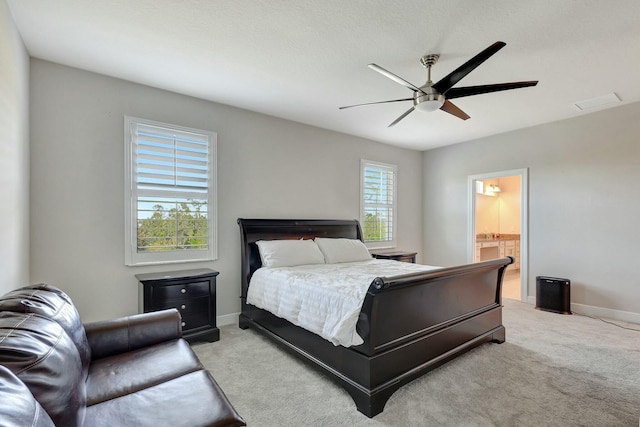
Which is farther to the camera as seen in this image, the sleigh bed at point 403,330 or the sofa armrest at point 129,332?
the sleigh bed at point 403,330

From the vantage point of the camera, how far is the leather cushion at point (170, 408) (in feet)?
3.96

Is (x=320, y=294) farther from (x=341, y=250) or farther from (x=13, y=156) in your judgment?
(x=13, y=156)

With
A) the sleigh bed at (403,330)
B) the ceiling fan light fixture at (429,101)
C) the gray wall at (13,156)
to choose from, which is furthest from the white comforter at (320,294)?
the gray wall at (13,156)

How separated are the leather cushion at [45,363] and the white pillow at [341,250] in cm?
300

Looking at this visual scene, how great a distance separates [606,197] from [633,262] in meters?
0.87

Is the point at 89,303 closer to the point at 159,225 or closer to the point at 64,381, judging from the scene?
the point at 159,225

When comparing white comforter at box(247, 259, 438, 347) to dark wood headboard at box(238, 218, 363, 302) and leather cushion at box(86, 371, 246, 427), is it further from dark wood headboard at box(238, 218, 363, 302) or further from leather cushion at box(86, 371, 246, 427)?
leather cushion at box(86, 371, 246, 427)

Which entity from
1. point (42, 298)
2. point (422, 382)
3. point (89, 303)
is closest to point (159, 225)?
point (89, 303)

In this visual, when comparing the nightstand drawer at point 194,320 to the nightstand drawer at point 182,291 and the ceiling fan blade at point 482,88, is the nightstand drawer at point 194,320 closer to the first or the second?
the nightstand drawer at point 182,291

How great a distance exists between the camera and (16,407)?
2.50 ft

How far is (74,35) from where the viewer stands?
2.44 m

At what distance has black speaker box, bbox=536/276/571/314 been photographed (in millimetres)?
4230

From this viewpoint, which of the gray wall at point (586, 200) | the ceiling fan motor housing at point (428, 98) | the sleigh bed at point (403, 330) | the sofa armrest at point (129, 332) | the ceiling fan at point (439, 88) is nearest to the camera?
the sofa armrest at point (129, 332)

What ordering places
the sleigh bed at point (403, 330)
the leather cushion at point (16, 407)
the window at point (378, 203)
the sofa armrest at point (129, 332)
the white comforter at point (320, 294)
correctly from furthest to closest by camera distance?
the window at point (378, 203)
the white comforter at point (320, 294)
the sleigh bed at point (403, 330)
the sofa armrest at point (129, 332)
the leather cushion at point (16, 407)
